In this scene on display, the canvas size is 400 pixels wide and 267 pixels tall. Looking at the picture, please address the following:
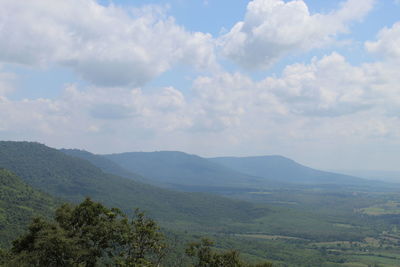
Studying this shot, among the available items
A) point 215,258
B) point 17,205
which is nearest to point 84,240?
point 215,258

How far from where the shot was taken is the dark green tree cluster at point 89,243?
38.8 meters

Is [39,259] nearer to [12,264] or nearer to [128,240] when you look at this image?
A: [12,264]

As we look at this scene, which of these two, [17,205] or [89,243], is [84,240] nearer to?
[89,243]

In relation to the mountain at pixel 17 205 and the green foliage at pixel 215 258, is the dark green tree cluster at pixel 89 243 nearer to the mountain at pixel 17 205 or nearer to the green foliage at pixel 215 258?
the green foliage at pixel 215 258

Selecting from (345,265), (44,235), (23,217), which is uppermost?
(44,235)

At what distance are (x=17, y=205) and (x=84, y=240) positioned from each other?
5068 inches

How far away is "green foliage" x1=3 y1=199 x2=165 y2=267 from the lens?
3878 cm

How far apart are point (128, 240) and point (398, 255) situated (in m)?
204

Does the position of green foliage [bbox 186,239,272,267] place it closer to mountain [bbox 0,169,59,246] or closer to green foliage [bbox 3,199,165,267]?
green foliage [bbox 3,199,165,267]

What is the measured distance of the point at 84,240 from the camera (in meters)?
41.3

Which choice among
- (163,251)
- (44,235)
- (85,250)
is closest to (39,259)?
(44,235)

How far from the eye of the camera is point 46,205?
17050cm

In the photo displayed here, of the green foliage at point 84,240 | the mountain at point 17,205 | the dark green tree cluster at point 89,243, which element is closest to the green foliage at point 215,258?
the dark green tree cluster at point 89,243

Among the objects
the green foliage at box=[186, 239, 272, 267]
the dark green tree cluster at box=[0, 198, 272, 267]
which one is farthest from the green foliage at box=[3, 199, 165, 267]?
the green foliage at box=[186, 239, 272, 267]
